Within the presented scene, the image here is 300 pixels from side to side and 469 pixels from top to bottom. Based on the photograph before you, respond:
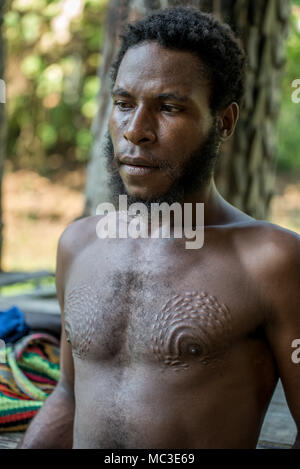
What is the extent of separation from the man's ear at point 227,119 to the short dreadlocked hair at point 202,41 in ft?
0.05

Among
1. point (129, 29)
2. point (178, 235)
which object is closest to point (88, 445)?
point (178, 235)

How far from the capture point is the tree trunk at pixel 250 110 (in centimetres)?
311

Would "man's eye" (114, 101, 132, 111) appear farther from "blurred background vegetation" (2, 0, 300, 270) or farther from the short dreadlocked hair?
"blurred background vegetation" (2, 0, 300, 270)

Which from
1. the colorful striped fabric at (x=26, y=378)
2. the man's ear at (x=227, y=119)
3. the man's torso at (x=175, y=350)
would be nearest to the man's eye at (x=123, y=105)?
the man's ear at (x=227, y=119)

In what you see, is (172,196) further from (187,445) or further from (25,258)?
(25,258)

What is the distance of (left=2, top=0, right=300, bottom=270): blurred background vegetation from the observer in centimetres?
966

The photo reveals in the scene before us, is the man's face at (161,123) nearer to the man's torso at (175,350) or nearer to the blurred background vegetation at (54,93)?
the man's torso at (175,350)

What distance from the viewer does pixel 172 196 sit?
1.55 m

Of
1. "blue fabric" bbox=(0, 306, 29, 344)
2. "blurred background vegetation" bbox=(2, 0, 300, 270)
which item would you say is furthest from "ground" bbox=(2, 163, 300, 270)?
"blue fabric" bbox=(0, 306, 29, 344)

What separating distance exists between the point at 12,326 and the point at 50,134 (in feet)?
30.6

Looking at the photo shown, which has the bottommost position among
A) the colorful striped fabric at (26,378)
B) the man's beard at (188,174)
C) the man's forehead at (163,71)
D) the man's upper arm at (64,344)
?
the colorful striped fabric at (26,378)

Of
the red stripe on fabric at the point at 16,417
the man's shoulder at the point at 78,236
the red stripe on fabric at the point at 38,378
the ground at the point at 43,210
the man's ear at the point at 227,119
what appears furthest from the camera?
the ground at the point at 43,210

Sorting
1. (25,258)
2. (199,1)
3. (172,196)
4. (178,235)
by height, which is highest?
(199,1)
